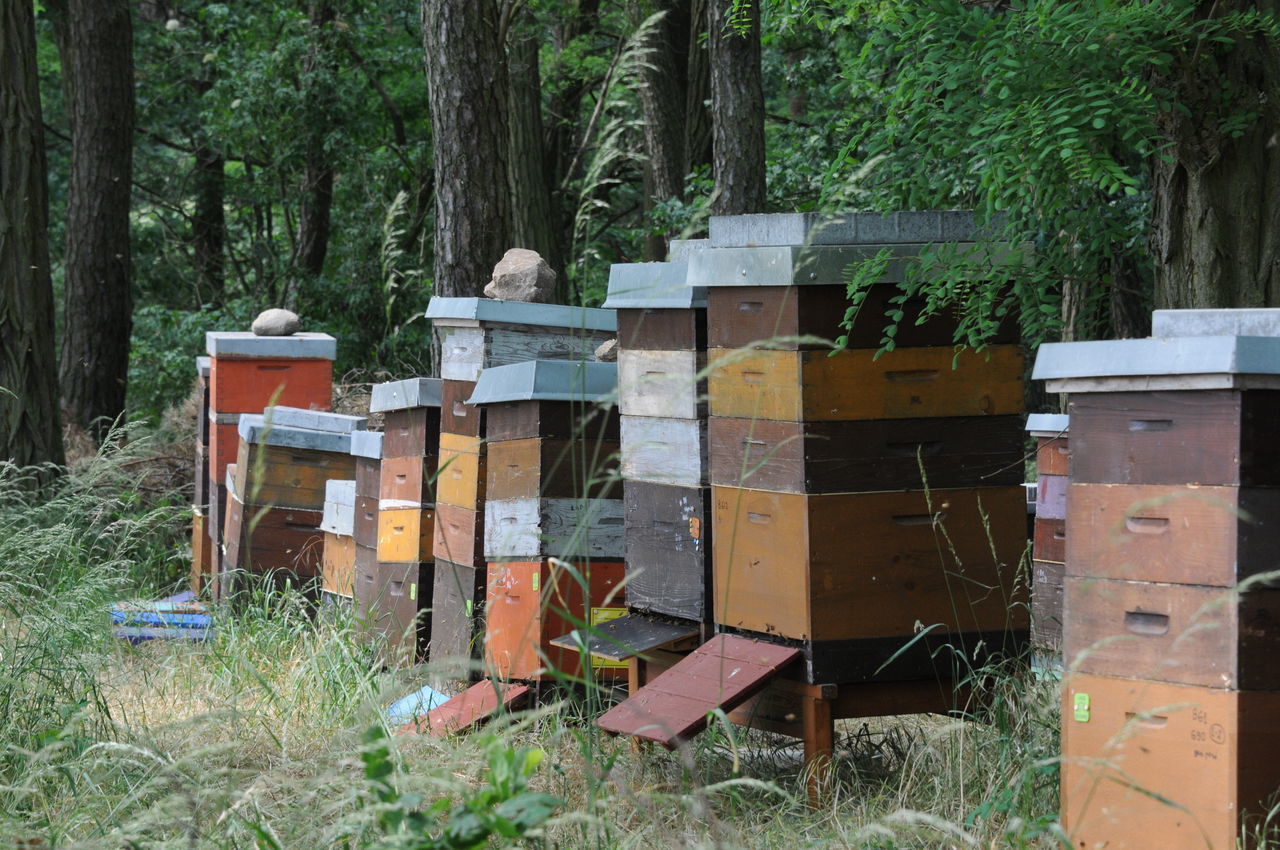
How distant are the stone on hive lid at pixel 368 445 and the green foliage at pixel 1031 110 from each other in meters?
2.50

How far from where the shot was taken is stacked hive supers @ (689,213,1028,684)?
10.9 feet

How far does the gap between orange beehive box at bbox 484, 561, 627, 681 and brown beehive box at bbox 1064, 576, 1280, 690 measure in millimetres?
1775

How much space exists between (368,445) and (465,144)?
2.03 meters

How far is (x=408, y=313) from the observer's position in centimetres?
1420

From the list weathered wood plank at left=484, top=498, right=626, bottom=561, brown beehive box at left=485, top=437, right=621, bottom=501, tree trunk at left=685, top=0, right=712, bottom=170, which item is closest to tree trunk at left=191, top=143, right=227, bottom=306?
tree trunk at left=685, top=0, right=712, bottom=170

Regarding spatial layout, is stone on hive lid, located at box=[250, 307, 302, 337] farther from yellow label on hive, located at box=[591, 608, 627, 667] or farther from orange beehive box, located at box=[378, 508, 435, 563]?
yellow label on hive, located at box=[591, 608, 627, 667]

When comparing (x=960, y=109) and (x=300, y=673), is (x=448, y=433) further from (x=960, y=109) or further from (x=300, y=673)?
(x=960, y=109)

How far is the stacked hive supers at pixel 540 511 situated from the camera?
4.08 metres

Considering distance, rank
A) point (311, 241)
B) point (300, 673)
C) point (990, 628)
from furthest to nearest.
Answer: point (311, 241), point (300, 673), point (990, 628)

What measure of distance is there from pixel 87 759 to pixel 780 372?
6.33ft

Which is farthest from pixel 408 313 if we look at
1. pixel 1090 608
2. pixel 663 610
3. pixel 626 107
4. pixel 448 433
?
pixel 1090 608

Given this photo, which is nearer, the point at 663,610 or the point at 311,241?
the point at 663,610

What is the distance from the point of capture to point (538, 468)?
4.12 m

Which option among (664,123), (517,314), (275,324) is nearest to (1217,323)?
(517,314)
